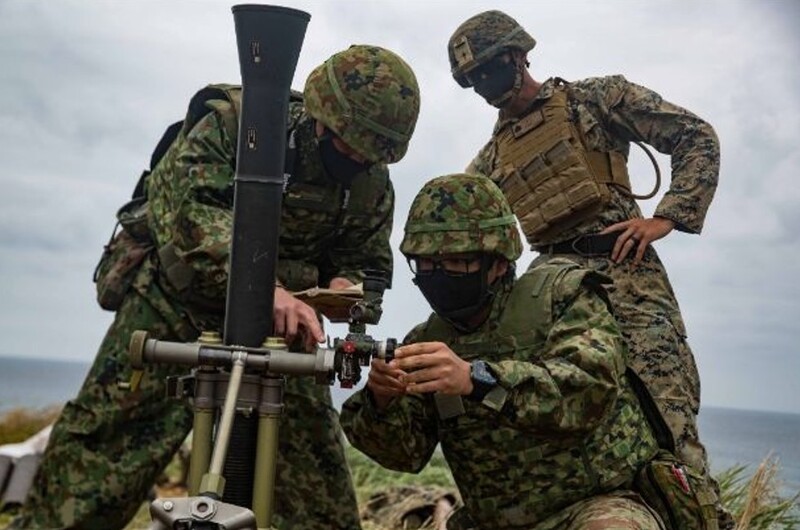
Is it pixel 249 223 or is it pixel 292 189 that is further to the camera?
pixel 292 189

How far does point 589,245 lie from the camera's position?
630 centimetres

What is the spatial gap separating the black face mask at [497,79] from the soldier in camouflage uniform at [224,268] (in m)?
1.05

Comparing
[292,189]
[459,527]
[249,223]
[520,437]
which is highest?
[292,189]

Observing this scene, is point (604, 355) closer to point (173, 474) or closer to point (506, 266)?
point (506, 266)

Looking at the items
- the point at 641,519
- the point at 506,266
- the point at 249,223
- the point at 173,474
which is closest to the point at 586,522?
the point at 641,519

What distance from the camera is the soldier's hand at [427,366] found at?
394 cm

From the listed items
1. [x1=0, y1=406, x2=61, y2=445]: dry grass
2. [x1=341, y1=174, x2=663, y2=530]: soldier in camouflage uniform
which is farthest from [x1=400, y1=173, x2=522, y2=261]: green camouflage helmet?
[x1=0, y1=406, x2=61, y2=445]: dry grass

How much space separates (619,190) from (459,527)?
2.17 metres

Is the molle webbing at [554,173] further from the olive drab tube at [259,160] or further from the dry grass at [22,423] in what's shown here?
the dry grass at [22,423]

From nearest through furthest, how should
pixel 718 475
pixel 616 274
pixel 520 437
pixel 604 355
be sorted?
pixel 604 355 → pixel 520 437 → pixel 616 274 → pixel 718 475

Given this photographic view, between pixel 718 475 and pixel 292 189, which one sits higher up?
pixel 292 189

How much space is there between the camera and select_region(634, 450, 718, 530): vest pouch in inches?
184

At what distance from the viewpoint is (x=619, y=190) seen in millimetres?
6449

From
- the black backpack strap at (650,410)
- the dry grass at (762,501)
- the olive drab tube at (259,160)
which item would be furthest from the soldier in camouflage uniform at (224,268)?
the dry grass at (762,501)
